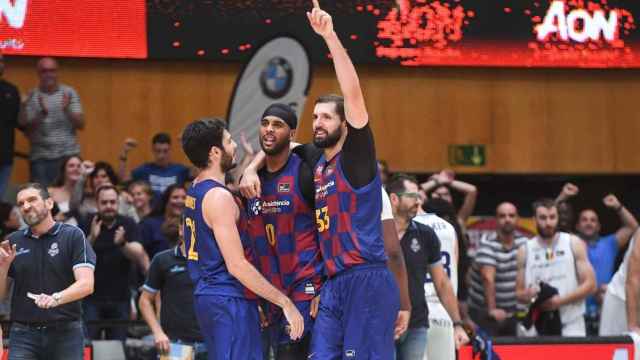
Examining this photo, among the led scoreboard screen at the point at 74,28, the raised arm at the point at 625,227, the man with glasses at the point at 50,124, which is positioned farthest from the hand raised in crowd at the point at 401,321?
the led scoreboard screen at the point at 74,28

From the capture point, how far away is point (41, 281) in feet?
31.2

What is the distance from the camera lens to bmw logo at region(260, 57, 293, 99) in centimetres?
1321

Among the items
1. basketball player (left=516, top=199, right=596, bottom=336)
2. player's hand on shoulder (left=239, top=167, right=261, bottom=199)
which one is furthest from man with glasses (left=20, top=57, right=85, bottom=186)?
player's hand on shoulder (left=239, top=167, right=261, bottom=199)

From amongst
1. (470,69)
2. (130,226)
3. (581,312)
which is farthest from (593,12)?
(130,226)

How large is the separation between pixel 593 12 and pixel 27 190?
8.32m

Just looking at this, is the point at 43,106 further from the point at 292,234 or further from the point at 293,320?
the point at 293,320

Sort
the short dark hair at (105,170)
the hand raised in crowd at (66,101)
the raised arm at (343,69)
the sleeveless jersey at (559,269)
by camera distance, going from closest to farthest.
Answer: the raised arm at (343,69) < the sleeveless jersey at (559,269) < the short dark hair at (105,170) < the hand raised in crowd at (66,101)

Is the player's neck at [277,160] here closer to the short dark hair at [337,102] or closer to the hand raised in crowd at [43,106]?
the short dark hair at [337,102]

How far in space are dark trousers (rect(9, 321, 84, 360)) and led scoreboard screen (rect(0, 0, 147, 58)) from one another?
545 cm

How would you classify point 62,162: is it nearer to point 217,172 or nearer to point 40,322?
point 40,322

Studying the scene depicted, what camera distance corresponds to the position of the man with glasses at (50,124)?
13.9 metres

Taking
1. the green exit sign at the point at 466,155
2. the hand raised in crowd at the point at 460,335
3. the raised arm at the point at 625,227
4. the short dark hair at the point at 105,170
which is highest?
the green exit sign at the point at 466,155

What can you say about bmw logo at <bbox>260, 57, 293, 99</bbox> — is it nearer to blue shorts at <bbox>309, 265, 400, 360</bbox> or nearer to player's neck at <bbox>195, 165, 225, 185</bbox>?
player's neck at <bbox>195, 165, 225, 185</bbox>

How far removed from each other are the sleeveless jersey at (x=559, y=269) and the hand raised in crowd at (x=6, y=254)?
5.40 m
